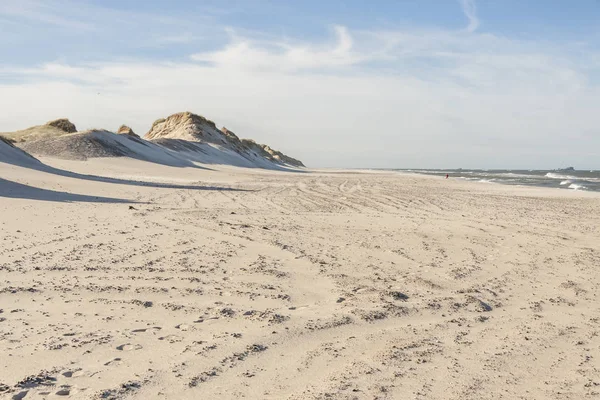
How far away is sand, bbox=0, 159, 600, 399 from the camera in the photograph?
3672 mm

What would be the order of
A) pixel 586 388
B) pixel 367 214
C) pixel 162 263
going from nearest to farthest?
pixel 586 388, pixel 162 263, pixel 367 214

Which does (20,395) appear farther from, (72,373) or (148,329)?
(148,329)

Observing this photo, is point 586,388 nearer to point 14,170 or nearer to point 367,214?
point 367,214

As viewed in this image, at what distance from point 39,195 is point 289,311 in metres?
11.3

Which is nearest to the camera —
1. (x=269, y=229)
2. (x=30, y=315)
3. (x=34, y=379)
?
(x=34, y=379)

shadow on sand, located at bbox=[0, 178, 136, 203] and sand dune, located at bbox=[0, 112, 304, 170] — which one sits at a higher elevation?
sand dune, located at bbox=[0, 112, 304, 170]

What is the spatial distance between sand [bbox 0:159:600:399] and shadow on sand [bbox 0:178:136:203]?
272 cm

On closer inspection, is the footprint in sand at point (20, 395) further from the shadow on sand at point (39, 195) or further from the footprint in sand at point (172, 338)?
the shadow on sand at point (39, 195)

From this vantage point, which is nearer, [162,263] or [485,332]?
[485,332]

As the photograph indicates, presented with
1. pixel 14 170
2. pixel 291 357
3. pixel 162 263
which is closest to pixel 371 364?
pixel 291 357

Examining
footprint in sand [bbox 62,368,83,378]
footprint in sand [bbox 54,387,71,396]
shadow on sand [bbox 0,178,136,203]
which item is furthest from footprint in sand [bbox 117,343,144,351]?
shadow on sand [bbox 0,178,136,203]

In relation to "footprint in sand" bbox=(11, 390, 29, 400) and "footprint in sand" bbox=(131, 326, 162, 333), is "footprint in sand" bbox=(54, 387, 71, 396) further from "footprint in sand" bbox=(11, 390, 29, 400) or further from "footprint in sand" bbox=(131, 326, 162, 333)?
"footprint in sand" bbox=(131, 326, 162, 333)

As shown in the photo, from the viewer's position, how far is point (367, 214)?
14016mm

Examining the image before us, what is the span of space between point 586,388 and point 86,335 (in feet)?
12.4
